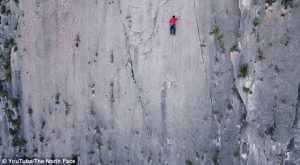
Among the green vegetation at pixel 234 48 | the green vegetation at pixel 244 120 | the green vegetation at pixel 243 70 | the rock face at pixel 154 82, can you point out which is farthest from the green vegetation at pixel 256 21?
the green vegetation at pixel 244 120

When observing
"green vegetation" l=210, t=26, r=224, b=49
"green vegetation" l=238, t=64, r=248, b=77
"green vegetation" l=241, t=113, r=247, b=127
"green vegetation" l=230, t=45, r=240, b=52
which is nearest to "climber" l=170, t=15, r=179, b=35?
"green vegetation" l=210, t=26, r=224, b=49

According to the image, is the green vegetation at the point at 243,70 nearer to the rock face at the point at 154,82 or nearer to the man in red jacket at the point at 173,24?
the rock face at the point at 154,82

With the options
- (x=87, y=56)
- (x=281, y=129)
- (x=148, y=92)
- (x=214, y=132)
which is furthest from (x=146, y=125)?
(x=281, y=129)

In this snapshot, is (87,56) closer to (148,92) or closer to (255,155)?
(148,92)

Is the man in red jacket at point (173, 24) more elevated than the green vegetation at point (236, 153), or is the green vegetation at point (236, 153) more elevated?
the man in red jacket at point (173, 24)

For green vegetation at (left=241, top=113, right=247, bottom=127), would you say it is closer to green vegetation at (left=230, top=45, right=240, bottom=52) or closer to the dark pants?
green vegetation at (left=230, top=45, right=240, bottom=52)

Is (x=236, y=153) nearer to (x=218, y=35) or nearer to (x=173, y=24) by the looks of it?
(x=218, y=35)

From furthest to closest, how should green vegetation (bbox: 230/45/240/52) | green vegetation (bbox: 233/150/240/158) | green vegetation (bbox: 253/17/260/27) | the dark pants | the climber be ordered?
the dark pants → the climber → green vegetation (bbox: 233/150/240/158) → green vegetation (bbox: 230/45/240/52) → green vegetation (bbox: 253/17/260/27)

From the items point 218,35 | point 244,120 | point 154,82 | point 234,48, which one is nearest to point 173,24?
point 218,35
